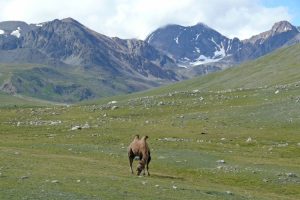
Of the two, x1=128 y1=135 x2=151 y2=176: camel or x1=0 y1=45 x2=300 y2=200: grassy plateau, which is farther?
x1=128 y1=135 x2=151 y2=176: camel

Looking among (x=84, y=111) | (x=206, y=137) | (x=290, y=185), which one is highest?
(x=84, y=111)

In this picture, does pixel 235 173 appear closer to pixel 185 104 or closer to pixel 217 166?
pixel 217 166

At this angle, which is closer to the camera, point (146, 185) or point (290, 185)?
point (146, 185)

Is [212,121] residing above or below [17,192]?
above

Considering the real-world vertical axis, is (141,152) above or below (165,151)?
below

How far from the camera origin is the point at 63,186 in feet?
110

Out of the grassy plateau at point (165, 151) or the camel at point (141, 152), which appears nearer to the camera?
the grassy plateau at point (165, 151)

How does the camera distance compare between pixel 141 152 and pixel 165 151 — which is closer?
pixel 141 152

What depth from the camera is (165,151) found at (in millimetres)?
62219

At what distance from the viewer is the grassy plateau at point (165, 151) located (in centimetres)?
3538

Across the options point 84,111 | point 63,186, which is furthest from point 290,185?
point 84,111

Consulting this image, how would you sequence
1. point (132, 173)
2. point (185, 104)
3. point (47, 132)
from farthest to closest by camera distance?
point (185, 104), point (47, 132), point (132, 173)

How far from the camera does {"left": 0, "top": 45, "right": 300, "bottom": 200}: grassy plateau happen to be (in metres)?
35.4

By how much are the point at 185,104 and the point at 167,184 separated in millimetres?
85195
